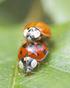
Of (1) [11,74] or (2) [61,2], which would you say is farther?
(2) [61,2]

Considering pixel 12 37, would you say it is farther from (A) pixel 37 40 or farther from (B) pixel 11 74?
(B) pixel 11 74

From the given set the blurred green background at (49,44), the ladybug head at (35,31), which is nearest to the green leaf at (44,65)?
the blurred green background at (49,44)

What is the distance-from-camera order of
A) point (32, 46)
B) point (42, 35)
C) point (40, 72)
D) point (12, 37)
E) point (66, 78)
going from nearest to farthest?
point (66, 78)
point (40, 72)
point (32, 46)
point (42, 35)
point (12, 37)

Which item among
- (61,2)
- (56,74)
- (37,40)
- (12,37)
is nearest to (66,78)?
(56,74)

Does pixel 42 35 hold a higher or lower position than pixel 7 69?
higher

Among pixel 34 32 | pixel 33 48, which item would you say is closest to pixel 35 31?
pixel 34 32

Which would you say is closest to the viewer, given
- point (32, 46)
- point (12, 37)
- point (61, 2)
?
point (32, 46)

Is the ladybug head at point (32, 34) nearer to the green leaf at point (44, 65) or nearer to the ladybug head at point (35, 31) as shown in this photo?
the ladybug head at point (35, 31)

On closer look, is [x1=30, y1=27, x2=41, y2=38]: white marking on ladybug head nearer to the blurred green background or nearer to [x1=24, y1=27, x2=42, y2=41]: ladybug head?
[x1=24, y1=27, x2=42, y2=41]: ladybug head
